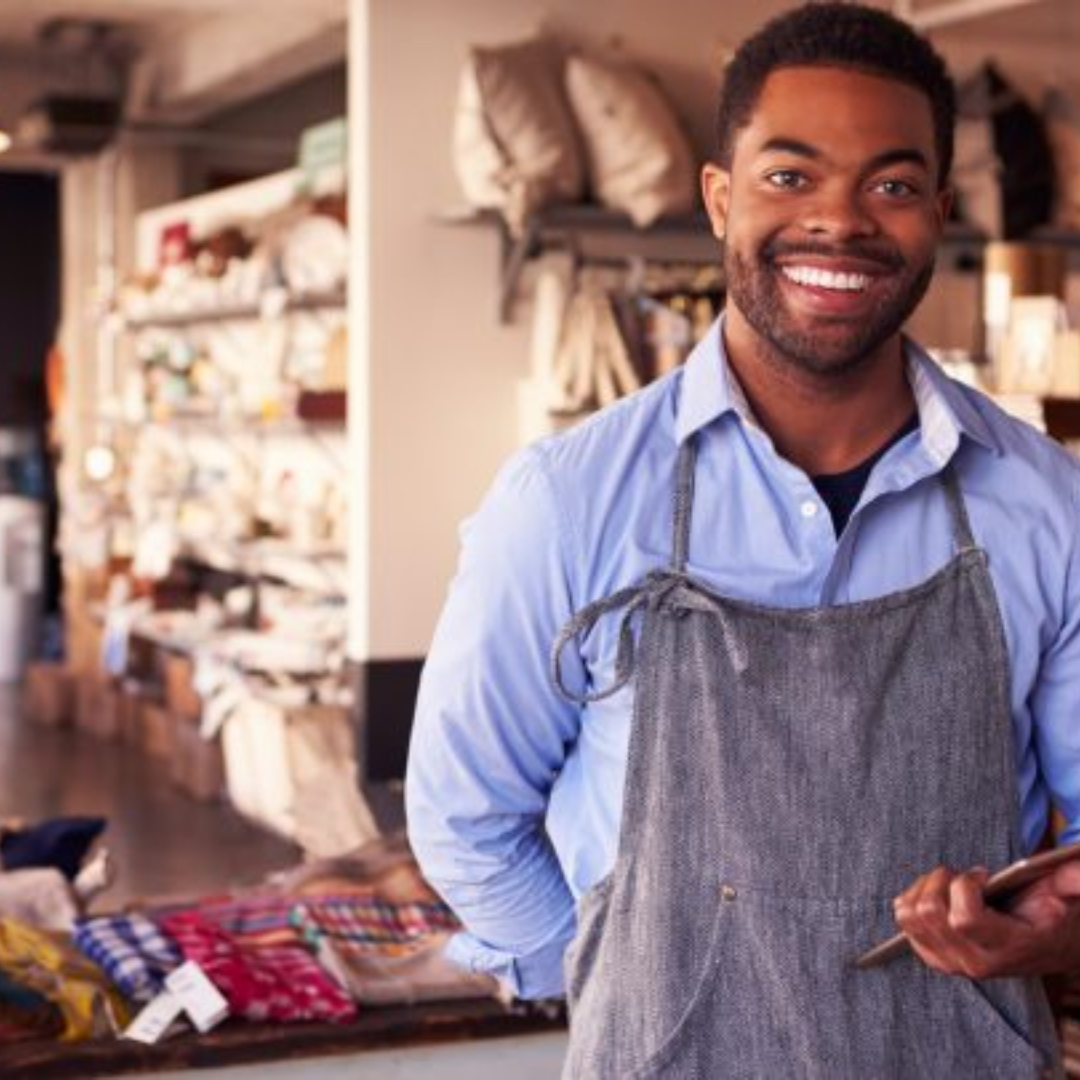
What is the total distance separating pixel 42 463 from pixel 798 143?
15.1 metres

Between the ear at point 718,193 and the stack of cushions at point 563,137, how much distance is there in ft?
14.7

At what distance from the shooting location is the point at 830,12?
192cm

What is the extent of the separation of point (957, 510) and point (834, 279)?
23 centimetres

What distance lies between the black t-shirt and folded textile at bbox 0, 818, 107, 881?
9.99 ft

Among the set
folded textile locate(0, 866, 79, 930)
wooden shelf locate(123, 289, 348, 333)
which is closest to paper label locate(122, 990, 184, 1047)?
folded textile locate(0, 866, 79, 930)

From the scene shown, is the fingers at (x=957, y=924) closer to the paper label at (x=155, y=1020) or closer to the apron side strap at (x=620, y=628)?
the apron side strap at (x=620, y=628)

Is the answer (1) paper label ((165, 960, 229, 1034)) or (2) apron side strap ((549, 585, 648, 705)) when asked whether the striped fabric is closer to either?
(1) paper label ((165, 960, 229, 1034))

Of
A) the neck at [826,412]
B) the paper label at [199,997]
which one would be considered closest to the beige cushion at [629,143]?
the paper label at [199,997]

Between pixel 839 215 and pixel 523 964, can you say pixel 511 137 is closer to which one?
pixel 523 964

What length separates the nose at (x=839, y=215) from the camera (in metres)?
1.83

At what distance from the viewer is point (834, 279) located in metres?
1.84

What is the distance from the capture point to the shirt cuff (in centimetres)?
215

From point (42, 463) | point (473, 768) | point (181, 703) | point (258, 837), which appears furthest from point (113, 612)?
point (473, 768)

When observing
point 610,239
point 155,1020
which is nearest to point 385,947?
point 155,1020
